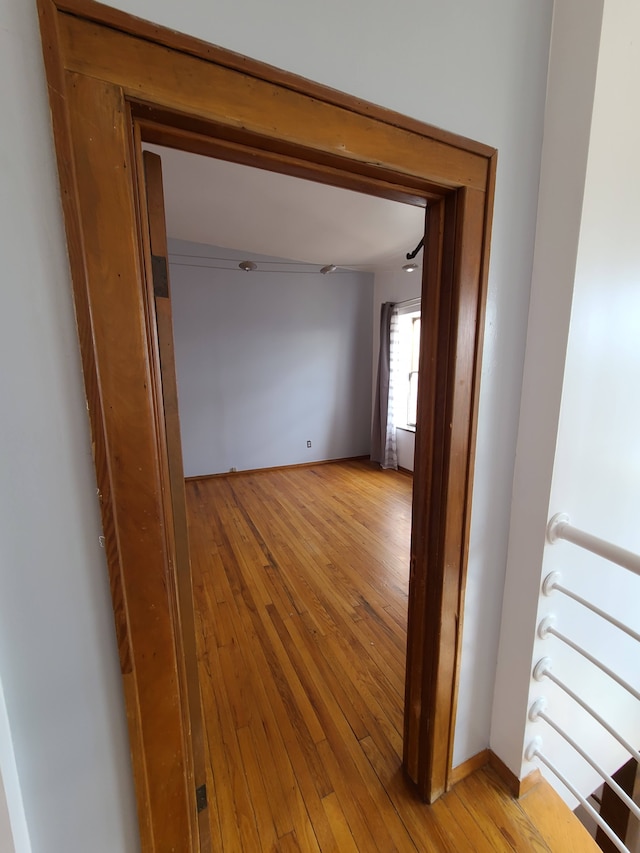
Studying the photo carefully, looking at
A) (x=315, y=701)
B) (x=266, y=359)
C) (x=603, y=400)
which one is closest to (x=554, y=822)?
(x=315, y=701)

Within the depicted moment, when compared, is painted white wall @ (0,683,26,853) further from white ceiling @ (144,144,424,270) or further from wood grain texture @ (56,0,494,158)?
white ceiling @ (144,144,424,270)

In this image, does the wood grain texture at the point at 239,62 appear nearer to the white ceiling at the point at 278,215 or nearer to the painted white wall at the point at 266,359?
the white ceiling at the point at 278,215

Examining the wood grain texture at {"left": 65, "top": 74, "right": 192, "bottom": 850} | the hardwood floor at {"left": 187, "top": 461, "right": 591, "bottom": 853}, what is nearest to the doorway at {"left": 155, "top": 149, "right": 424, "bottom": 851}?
the hardwood floor at {"left": 187, "top": 461, "right": 591, "bottom": 853}

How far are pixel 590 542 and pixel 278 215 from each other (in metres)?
2.98

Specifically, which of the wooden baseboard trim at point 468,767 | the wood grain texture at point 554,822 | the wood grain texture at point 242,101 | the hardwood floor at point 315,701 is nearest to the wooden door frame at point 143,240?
the wood grain texture at point 242,101

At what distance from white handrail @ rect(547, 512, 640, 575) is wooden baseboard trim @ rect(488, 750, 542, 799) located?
0.86 meters

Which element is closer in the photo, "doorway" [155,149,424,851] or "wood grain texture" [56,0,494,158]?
"wood grain texture" [56,0,494,158]

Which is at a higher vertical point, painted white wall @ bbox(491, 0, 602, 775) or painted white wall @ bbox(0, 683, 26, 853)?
painted white wall @ bbox(491, 0, 602, 775)

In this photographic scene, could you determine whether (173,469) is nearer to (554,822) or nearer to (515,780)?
(515,780)

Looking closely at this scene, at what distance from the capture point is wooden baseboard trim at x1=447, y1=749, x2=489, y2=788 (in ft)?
4.05

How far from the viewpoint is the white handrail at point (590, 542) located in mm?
845

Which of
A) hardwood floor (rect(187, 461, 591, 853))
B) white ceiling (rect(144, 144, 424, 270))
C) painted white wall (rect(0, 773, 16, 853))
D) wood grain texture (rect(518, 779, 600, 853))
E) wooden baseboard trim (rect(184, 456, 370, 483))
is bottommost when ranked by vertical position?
wood grain texture (rect(518, 779, 600, 853))

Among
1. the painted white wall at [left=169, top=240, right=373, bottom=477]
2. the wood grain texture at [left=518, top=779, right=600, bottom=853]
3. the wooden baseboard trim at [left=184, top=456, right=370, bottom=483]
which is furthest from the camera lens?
the wooden baseboard trim at [left=184, top=456, right=370, bottom=483]

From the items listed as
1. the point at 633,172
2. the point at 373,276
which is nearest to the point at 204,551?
the point at 633,172
